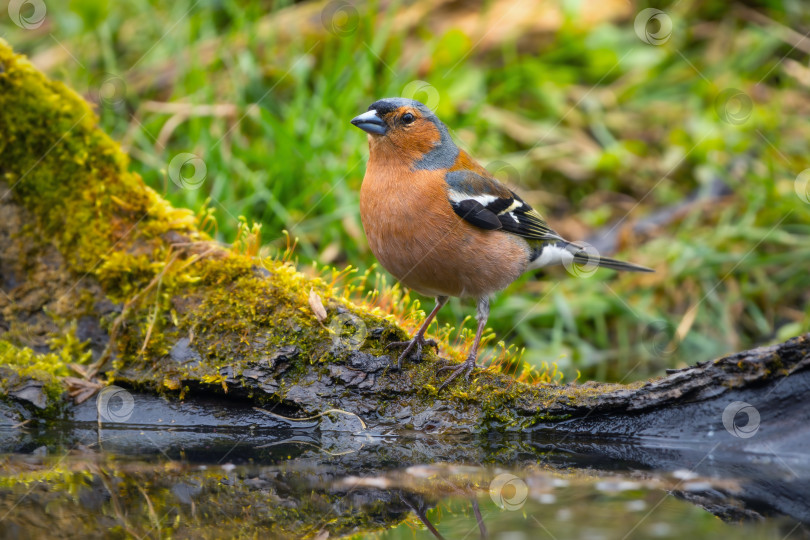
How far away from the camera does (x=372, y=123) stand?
168 inches

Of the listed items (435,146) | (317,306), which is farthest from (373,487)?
(435,146)

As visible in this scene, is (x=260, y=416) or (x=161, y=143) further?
(x=161, y=143)

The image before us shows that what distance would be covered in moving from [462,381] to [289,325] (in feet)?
3.02

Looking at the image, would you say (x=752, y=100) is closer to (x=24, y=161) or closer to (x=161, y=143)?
(x=161, y=143)

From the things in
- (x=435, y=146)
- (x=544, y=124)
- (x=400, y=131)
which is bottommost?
(x=544, y=124)

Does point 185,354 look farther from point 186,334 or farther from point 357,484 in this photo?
point 357,484

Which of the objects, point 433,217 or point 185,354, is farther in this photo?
point 433,217

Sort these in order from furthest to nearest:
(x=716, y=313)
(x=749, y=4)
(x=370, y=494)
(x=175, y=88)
A: 1. (x=749, y=4)
2. (x=175, y=88)
3. (x=716, y=313)
4. (x=370, y=494)

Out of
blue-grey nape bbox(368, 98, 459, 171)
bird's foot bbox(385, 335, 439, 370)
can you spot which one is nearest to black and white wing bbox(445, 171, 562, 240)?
blue-grey nape bbox(368, 98, 459, 171)

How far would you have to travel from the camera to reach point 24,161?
4.28 metres

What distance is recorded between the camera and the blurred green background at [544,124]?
6.63 metres

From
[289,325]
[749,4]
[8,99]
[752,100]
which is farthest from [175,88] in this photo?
[749,4]

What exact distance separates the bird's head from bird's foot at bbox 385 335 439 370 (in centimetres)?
104

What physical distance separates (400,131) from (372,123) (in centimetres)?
17
